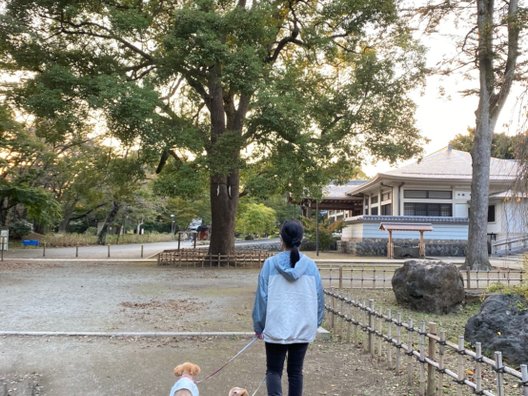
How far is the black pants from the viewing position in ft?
11.7

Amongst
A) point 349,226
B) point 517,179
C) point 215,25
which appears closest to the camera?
point 517,179

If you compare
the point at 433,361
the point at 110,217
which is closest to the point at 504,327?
the point at 433,361

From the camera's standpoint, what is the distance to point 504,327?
5.96m

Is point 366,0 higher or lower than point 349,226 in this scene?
higher

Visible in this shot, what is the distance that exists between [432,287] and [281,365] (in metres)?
6.30

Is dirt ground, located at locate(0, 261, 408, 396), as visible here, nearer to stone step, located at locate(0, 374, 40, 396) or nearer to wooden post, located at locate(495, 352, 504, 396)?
stone step, located at locate(0, 374, 40, 396)

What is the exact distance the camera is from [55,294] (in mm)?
10812

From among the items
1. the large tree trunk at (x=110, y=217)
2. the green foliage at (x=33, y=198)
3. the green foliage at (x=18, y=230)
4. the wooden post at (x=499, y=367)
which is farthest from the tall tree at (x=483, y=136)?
the green foliage at (x=18, y=230)

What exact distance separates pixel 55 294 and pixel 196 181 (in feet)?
20.2

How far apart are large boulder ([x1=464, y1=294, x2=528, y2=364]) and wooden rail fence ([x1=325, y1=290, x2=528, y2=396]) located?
327 mm

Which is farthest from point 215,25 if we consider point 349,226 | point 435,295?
point 349,226

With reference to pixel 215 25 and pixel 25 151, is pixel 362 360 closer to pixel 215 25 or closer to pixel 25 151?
pixel 215 25

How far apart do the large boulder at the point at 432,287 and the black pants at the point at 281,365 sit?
6.21 m

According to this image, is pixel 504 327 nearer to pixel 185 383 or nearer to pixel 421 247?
pixel 185 383
